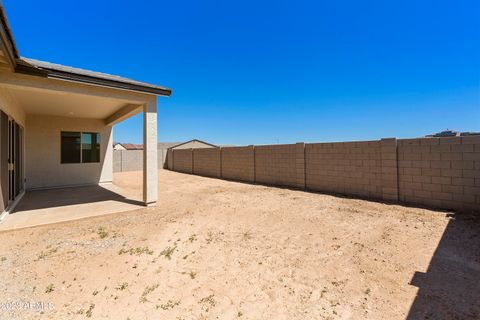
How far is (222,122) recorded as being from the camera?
3136 cm

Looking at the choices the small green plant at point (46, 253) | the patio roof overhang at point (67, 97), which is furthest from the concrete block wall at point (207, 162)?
the small green plant at point (46, 253)

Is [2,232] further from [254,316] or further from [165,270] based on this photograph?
[254,316]

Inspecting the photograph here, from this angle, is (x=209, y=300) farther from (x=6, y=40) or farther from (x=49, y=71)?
(x=49, y=71)

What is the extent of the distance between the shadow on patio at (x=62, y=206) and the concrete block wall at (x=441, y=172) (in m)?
7.67

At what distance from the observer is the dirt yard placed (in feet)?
7.44

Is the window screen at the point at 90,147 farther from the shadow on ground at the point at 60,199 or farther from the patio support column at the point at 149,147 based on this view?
the patio support column at the point at 149,147

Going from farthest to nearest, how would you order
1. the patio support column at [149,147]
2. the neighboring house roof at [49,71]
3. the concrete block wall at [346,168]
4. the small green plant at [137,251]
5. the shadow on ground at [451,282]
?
1. the concrete block wall at [346,168]
2. the patio support column at [149,147]
3. the small green plant at [137,251]
4. the neighboring house roof at [49,71]
5. the shadow on ground at [451,282]

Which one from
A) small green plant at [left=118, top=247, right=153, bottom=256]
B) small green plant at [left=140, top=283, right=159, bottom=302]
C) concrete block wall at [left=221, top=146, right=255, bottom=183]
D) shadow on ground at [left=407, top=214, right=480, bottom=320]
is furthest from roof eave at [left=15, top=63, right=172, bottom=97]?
shadow on ground at [left=407, top=214, right=480, bottom=320]

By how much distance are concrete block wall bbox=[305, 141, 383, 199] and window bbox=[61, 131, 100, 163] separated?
9.47 m

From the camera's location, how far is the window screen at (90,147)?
32.4ft

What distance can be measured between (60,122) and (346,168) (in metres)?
11.5

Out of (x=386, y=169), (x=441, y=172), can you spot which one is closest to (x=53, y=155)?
(x=386, y=169)

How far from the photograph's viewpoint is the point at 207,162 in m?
15.0

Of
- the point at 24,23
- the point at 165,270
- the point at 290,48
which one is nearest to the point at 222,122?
the point at 290,48
